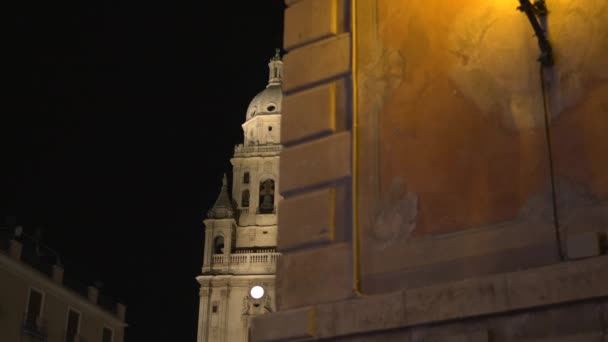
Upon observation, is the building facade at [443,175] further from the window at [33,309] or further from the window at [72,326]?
the window at [72,326]

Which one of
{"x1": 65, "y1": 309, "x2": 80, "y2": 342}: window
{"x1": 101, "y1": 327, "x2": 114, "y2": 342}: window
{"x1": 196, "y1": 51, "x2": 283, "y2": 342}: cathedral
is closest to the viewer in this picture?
{"x1": 65, "y1": 309, "x2": 80, "y2": 342}: window

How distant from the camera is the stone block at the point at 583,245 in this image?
5219mm

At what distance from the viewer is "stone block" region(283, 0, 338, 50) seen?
7.44 metres

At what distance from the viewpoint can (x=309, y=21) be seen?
7.59 metres

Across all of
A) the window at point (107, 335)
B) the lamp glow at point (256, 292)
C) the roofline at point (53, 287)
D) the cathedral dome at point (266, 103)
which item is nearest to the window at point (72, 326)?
the roofline at point (53, 287)

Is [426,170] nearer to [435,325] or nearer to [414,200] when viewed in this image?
[414,200]

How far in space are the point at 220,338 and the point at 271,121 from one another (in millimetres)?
19936

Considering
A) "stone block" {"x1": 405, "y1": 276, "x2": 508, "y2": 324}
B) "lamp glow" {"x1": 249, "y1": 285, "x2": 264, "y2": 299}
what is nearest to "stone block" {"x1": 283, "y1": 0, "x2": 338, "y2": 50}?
"stone block" {"x1": 405, "y1": 276, "x2": 508, "y2": 324}

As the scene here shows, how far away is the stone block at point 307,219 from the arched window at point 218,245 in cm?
5721

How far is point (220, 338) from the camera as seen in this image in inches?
2336

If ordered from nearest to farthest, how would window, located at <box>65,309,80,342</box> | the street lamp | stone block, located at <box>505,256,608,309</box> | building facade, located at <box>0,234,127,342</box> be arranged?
stone block, located at <box>505,256,608,309</box>
the street lamp
building facade, located at <box>0,234,127,342</box>
window, located at <box>65,309,80,342</box>

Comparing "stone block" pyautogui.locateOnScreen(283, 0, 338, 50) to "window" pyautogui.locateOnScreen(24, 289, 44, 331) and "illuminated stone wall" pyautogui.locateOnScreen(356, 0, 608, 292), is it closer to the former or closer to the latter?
"illuminated stone wall" pyautogui.locateOnScreen(356, 0, 608, 292)

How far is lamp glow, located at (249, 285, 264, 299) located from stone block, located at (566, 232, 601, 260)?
181ft

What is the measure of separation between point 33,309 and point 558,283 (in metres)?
28.2
